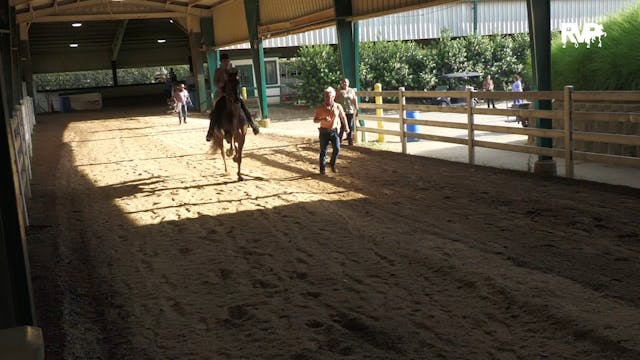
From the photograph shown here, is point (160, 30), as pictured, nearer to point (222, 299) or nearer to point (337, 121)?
point (337, 121)

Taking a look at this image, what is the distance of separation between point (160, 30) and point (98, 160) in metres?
28.1

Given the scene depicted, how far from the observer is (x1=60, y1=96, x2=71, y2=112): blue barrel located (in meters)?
40.5

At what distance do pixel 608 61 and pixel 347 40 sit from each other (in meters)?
7.10

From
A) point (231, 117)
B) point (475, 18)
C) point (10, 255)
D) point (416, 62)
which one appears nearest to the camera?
point (10, 255)

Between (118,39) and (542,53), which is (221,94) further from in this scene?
(118,39)

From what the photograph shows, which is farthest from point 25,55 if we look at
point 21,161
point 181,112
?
point 21,161

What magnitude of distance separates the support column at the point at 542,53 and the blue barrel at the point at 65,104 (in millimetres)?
35360

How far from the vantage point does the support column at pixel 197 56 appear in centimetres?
3275

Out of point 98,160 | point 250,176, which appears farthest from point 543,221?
point 98,160

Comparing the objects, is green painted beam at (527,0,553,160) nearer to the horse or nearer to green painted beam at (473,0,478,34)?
the horse

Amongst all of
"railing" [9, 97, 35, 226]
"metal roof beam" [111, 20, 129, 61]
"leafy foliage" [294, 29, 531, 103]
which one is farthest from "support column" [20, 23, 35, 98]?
"railing" [9, 97, 35, 226]

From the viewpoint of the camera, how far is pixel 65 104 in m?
40.6

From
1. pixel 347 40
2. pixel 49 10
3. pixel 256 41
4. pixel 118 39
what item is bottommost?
pixel 347 40

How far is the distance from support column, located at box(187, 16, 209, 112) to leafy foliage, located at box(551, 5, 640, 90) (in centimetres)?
2151
